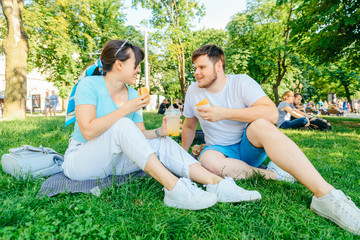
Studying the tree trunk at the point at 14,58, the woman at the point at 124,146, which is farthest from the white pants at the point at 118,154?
the tree trunk at the point at 14,58

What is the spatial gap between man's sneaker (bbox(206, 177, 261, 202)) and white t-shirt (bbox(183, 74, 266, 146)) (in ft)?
2.46

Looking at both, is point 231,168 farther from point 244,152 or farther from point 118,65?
point 118,65

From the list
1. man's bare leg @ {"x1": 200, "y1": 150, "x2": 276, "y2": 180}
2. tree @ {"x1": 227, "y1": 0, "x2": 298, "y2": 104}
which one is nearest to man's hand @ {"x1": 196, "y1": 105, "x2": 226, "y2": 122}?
man's bare leg @ {"x1": 200, "y1": 150, "x2": 276, "y2": 180}

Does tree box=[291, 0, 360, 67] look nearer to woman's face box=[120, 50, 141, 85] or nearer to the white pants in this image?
woman's face box=[120, 50, 141, 85]

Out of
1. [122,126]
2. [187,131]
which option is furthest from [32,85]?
[122,126]

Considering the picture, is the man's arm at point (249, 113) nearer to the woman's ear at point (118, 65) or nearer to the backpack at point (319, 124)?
the woman's ear at point (118, 65)

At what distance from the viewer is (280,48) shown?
13.2 metres

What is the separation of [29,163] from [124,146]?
42.1 inches

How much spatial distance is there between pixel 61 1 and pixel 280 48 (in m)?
12.1

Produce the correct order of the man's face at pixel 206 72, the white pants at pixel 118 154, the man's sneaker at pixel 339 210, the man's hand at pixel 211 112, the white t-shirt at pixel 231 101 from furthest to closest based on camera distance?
1. the man's face at pixel 206 72
2. the white t-shirt at pixel 231 101
3. the man's hand at pixel 211 112
4. the white pants at pixel 118 154
5. the man's sneaker at pixel 339 210

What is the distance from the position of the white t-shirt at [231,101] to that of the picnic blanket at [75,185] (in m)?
1.02

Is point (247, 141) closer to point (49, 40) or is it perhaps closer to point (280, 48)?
point (280, 48)

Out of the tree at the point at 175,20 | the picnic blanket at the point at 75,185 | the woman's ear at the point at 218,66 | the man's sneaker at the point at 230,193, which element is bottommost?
the picnic blanket at the point at 75,185

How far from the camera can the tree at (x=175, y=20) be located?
14953mm
